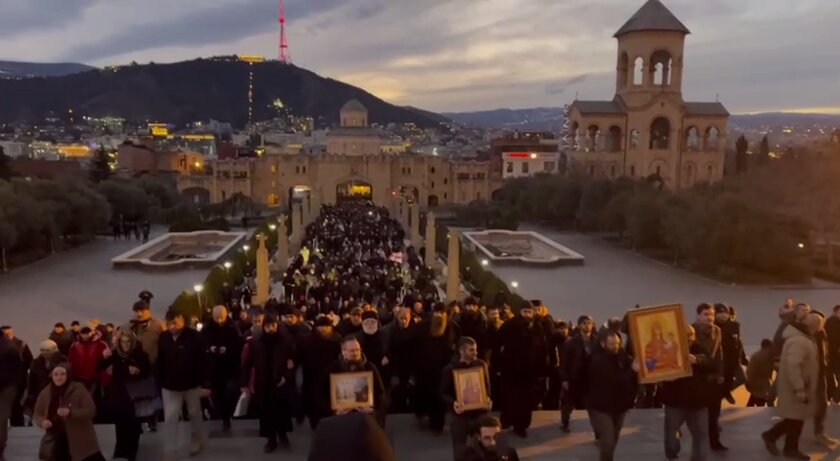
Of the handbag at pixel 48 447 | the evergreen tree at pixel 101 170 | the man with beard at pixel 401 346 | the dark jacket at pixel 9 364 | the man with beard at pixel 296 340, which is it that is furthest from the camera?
the evergreen tree at pixel 101 170

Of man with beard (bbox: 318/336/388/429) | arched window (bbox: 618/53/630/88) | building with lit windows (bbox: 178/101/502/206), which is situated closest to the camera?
man with beard (bbox: 318/336/388/429)

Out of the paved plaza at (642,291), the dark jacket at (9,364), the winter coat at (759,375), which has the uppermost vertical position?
the dark jacket at (9,364)

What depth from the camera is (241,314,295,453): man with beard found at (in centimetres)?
693

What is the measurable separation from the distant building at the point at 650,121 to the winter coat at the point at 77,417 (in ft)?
168

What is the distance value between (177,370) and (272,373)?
883 mm

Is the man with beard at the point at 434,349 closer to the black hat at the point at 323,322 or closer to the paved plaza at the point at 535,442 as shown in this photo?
the paved plaza at the point at 535,442

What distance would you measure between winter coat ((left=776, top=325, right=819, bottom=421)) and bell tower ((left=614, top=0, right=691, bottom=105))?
171 ft

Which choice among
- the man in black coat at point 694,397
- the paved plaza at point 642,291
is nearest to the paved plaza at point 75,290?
the paved plaza at point 642,291

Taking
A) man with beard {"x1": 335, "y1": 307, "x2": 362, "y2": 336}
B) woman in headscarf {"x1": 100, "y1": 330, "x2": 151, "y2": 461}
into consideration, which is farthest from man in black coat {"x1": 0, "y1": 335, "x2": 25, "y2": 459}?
man with beard {"x1": 335, "y1": 307, "x2": 362, "y2": 336}

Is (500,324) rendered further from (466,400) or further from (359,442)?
(359,442)

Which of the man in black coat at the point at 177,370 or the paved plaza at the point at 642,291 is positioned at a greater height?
the man in black coat at the point at 177,370

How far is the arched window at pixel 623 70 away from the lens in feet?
186

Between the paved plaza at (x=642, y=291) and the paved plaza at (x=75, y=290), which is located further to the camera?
the paved plaza at (x=642, y=291)

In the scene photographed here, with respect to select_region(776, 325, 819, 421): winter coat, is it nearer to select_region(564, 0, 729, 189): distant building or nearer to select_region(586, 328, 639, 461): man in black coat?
select_region(586, 328, 639, 461): man in black coat
